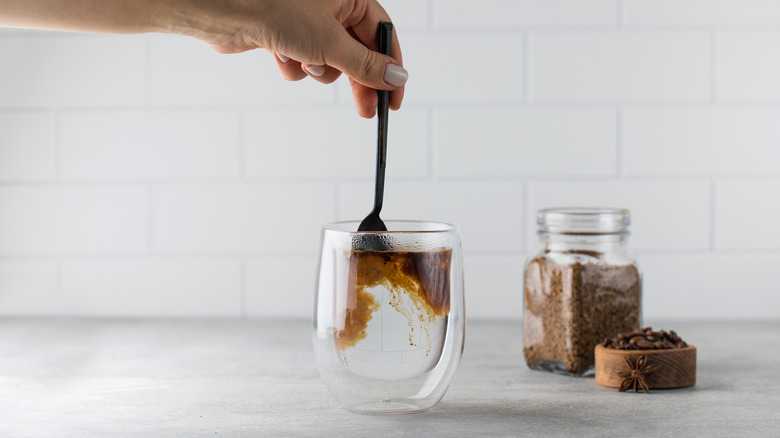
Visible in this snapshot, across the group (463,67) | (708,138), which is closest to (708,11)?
(708,138)

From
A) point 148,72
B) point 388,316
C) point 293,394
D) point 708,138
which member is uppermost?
point 148,72

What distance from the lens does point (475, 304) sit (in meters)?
1.27

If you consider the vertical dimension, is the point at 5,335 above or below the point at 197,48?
below

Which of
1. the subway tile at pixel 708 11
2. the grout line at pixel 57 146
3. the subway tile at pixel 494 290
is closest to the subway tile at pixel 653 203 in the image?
the subway tile at pixel 494 290

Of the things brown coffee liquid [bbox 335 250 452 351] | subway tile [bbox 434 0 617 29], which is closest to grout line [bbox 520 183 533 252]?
subway tile [bbox 434 0 617 29]

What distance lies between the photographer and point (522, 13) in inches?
48.9

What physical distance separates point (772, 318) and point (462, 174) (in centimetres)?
58

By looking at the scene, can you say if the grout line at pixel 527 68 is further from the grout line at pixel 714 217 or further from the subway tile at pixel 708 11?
the grout line at pixel 714 217

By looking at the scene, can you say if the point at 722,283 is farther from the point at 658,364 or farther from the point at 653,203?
the point at 658,364

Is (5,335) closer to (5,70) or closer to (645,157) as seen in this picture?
(5,70)

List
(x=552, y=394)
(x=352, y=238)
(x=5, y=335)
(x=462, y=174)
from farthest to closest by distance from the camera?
(x=462, y=174) → (x=5, y=335) → (x=552, y=394) → (x=352, y=238)

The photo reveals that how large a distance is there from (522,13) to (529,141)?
21cm

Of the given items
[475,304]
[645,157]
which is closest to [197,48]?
[475,304]

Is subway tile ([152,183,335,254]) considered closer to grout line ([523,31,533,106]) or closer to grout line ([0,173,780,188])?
grout line ([0,173,780,188])
